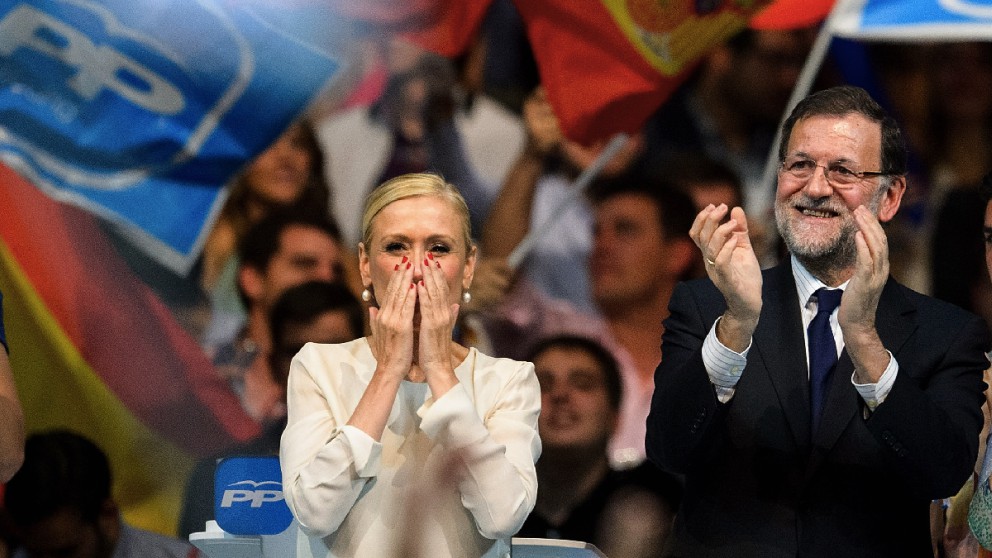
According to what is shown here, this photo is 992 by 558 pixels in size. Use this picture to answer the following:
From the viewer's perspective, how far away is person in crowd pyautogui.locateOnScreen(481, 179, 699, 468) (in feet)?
17.6

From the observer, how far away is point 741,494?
2.82 meters

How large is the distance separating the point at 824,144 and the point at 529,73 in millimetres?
2767

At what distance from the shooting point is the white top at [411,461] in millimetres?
2629

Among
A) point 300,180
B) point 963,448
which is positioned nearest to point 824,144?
point 963,448

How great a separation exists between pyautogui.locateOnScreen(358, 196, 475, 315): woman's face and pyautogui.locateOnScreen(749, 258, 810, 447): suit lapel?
627mm

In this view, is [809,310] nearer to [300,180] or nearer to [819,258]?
[819,258]

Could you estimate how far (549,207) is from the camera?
544 centimetres

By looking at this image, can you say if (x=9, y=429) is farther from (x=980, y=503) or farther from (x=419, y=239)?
(x=980, y=503)

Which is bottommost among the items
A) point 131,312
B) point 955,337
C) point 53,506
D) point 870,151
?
point 53,506

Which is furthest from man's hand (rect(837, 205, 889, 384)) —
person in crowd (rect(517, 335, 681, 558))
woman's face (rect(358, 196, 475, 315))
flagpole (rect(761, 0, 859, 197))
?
flagpole (rect(761, 0, 859, 197))

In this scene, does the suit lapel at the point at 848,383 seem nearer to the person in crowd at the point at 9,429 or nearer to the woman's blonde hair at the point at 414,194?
the woman's blonde hair at the point at 414,194

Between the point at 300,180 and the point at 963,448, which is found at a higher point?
the point at 300,180

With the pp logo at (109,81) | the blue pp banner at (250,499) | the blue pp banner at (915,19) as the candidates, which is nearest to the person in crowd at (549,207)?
the blue pp banner at (915,19)

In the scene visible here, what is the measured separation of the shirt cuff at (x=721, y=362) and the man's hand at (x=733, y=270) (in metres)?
0.01
